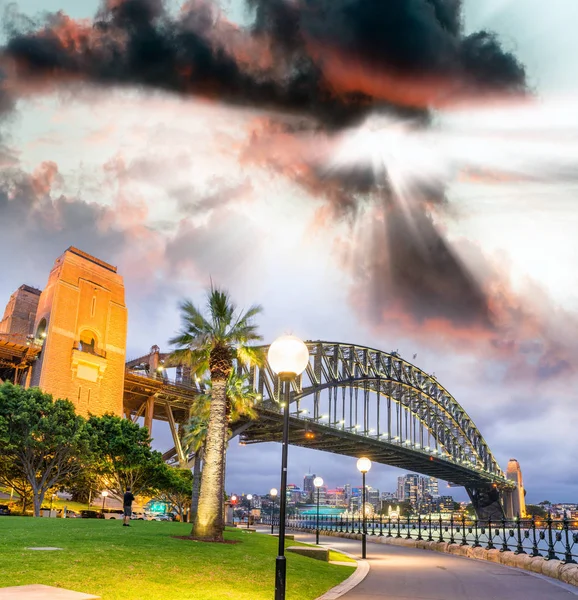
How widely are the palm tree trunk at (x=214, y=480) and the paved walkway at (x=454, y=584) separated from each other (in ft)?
19.8

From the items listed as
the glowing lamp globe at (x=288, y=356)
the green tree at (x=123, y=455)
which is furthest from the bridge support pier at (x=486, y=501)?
the glowing lamp globe at (x=288, y=356)

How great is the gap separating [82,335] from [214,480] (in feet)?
133

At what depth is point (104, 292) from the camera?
62312 millimetres

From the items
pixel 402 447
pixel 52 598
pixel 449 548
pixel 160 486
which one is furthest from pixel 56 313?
pixel 402 447

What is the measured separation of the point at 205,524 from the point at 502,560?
37.6 feet

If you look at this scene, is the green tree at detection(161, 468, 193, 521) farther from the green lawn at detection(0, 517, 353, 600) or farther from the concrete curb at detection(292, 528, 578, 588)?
the green lawn at detection(0, 517, 353, 600)

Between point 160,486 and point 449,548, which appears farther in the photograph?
point 160,486

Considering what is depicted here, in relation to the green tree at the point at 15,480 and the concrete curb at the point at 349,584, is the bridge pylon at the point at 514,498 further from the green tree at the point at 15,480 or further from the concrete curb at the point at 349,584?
the concrete curb at the point at 349,584

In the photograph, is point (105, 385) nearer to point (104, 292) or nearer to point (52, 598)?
point (104, 292)

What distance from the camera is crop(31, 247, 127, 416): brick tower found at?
56375 mm

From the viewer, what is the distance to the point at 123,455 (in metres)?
48.0

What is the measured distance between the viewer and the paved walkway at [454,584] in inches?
546

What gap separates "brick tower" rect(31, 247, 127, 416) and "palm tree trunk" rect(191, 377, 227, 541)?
34.9 metres

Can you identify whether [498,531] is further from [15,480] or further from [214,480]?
[15,480]
